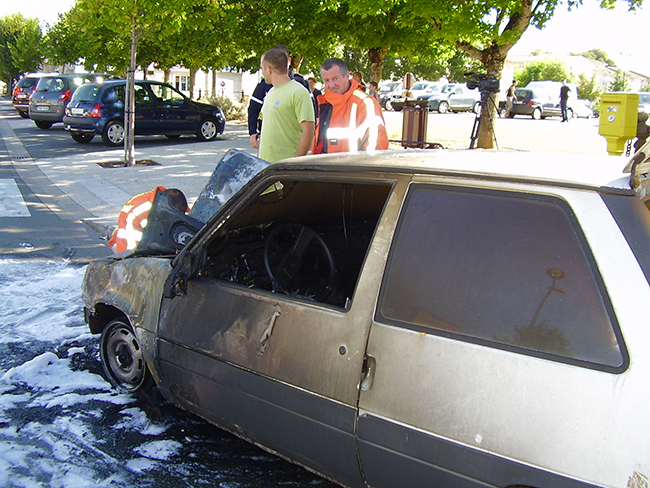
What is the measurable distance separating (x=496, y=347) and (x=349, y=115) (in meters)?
3.80

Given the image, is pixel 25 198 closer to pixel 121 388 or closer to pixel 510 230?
pixel 121 388

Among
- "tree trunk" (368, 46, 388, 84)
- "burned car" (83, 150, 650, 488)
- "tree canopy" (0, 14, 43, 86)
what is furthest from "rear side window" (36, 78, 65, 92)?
"tree canopy" (0, 14, 43, 86)

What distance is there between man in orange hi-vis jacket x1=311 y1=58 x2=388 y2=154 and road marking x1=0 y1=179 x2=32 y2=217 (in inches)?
200

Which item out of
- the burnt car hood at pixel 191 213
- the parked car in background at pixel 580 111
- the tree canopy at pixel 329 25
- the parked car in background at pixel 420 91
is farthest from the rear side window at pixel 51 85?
the parked car in background at pixel 580 111

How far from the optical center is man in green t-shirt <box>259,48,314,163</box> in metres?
5.65

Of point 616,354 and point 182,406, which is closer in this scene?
point 616,354

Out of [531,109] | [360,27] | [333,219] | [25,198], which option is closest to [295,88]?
[333,219]

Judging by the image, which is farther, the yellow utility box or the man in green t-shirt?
the yellow utility box

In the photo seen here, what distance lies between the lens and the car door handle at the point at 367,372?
2.23 m

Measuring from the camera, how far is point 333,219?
3848 millimetres

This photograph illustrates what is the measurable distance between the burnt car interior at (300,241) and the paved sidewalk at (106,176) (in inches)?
181

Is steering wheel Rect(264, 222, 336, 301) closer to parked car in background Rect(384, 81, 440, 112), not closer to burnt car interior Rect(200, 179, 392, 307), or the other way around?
burnt car interior Rect(200, 179, 392, 307)

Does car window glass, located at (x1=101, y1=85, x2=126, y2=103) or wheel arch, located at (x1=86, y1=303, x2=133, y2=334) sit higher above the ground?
car window glass, located at (x1=101, y1=85, x2=126, y2=103)

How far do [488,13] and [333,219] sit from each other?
10.4 meters
